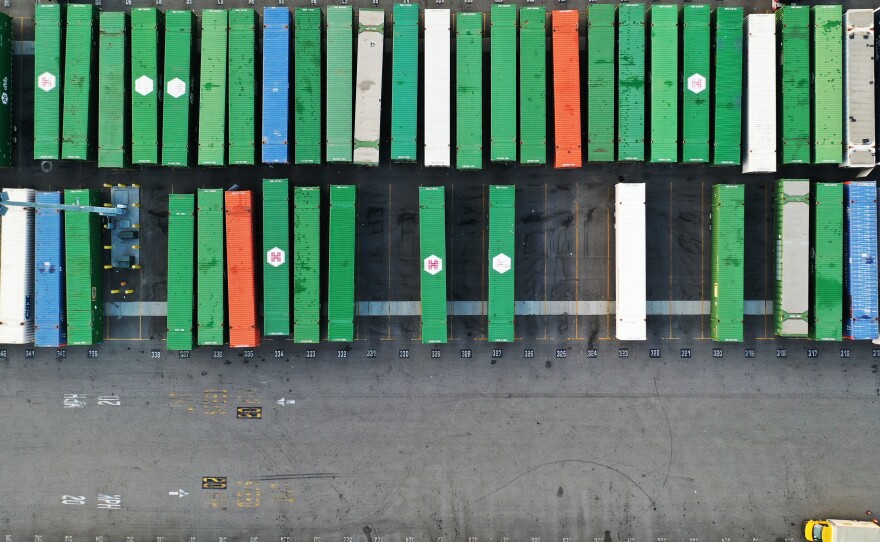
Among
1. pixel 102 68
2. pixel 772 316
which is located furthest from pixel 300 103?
pixel 772 316

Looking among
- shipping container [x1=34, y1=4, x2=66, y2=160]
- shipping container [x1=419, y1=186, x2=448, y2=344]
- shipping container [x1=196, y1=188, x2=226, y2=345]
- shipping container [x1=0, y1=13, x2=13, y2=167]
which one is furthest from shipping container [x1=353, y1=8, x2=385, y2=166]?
shipping container [x1=0, y1=13, x2=13, y2=167]

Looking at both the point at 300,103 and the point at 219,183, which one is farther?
the point at 219,183

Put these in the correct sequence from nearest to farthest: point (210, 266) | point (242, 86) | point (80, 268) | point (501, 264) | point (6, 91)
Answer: point (242, 86), point (501, 264), point (210, 266), point (80, 268), point (6, 91)

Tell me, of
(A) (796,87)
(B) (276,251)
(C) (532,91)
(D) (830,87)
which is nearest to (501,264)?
(C) (532,91)

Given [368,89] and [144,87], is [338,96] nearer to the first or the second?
[368,89]

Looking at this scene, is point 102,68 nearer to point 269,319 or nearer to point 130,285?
point 130,285

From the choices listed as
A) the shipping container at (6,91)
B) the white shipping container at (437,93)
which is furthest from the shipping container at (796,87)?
the shipping container at (6,91)

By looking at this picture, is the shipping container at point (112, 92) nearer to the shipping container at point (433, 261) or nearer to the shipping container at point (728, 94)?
the shipping container at point (433, 261)
